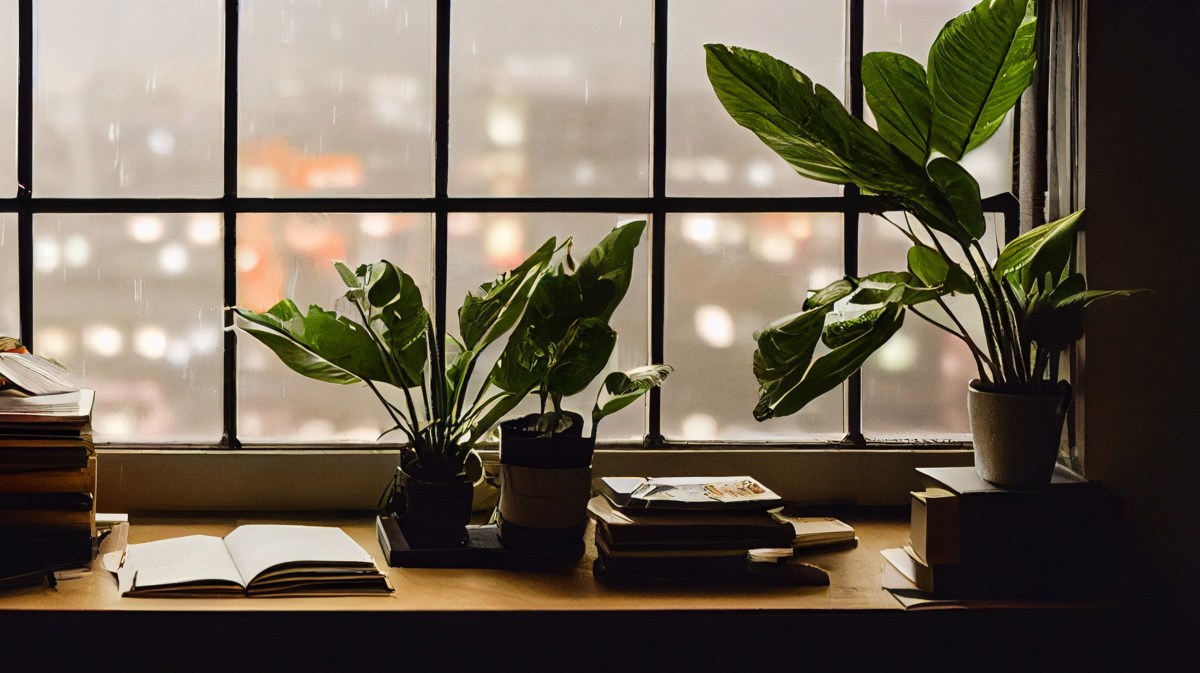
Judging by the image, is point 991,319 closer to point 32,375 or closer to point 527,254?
point 527,254

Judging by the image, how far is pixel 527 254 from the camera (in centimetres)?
212

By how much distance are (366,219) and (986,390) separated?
4.20 feet

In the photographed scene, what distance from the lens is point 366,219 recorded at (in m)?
2.10

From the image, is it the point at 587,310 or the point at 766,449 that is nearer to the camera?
the point at 587,310

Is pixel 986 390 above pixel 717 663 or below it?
above

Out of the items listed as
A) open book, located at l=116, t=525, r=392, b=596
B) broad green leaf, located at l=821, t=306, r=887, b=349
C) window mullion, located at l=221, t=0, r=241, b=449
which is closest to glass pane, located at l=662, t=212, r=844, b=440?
broad green leaf, located at l=821, t=306, r=887, b=349

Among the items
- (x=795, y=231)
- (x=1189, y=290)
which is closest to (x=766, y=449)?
(x=795, y=231)

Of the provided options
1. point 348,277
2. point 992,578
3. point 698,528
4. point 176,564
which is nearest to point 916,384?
point 992,578

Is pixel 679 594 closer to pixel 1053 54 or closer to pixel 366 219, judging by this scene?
pixel 366 219

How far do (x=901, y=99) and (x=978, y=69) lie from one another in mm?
131

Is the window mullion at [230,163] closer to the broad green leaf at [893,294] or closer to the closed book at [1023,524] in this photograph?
the broad green leaf at [893,294]

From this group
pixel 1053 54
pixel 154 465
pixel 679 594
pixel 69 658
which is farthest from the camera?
pixel 154 465

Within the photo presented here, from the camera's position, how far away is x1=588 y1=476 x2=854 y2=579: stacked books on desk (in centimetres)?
168

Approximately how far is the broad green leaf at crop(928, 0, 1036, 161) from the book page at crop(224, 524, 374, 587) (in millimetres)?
1246
